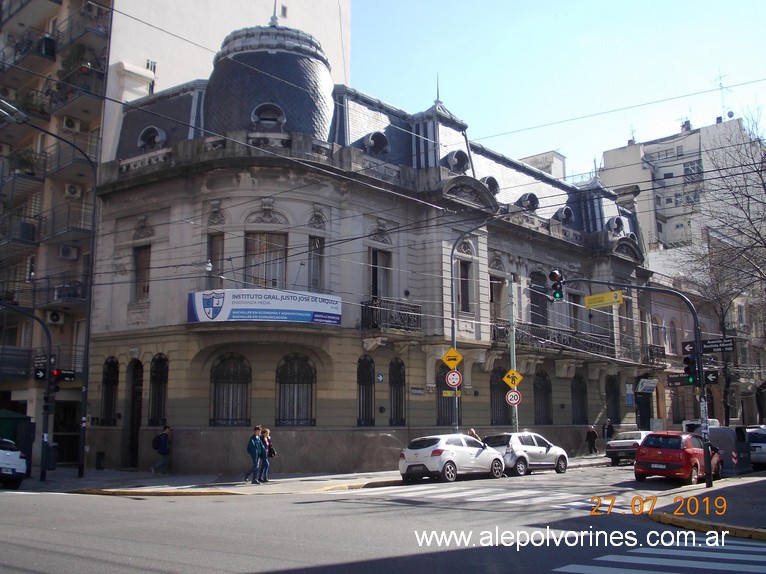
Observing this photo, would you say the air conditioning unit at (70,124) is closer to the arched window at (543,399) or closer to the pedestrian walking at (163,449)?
the pedestrian walking at (163,449)

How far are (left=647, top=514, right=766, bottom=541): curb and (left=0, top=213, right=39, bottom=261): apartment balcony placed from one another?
28318 mm

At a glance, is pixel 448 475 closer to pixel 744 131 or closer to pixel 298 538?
pixel 298 538

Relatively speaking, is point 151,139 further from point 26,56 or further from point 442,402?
point 442,402

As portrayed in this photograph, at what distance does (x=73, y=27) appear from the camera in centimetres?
3325

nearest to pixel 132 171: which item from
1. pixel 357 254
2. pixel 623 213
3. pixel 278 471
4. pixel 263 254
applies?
pixel 263 254

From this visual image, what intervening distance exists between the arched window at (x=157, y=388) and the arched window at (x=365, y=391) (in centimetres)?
699

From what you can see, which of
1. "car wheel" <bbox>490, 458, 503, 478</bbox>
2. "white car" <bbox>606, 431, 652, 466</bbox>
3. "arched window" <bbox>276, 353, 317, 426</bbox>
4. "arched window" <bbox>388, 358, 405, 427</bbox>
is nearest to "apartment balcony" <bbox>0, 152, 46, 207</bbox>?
"arched window" <bbox>276, 353, 317, 426</bbox>

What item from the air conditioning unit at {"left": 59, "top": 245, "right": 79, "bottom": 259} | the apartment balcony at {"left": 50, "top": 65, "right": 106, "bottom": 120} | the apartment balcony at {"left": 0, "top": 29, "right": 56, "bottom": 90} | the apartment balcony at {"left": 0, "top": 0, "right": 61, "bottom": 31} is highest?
the apartment balcony at {"left": 0, "top": 0, "right": 61, "bottom": 31}

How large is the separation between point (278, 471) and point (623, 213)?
2967 cm

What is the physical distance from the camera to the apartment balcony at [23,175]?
3338 cm

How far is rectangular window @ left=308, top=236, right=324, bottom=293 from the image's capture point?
1064 inches

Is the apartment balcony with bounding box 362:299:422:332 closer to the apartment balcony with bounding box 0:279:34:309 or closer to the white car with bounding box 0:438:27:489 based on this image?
the white car with bounding box 0:438:27:489

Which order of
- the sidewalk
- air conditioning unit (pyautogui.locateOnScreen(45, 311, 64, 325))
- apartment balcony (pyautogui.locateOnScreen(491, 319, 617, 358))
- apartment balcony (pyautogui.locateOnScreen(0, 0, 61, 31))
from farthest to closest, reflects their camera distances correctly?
apartment balcony (pyautogui.locateOnScreen(0, 0, 61, 31)), apartment balcony (pyautogui.locateOnScreen(491, 319, 617, 358)), air conditioning unit (pyautogui.locateOnScreen(45, 311, 64, 325)), the sidewalk

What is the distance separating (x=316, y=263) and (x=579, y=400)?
19669mm
